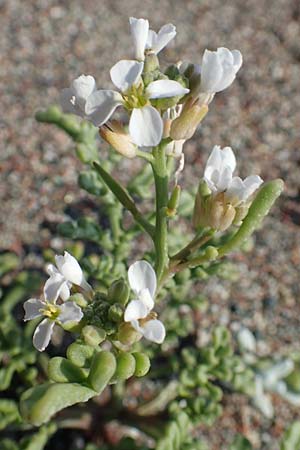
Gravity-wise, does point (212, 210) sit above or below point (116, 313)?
above

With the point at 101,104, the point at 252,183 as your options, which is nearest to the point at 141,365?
the point at 252,183

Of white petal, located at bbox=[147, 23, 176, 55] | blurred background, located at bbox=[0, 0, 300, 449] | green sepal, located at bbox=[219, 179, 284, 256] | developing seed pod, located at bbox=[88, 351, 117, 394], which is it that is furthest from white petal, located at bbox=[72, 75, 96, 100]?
blurred background, located at bbox=[0, 0, 300, 449]

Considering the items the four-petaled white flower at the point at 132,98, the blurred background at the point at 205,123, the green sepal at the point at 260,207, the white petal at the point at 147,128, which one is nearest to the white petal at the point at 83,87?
the four-petaled white flower at the point at 132,98

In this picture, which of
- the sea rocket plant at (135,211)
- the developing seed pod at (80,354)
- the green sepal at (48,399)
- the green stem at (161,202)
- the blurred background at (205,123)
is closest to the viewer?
the green sepal at (48,399)

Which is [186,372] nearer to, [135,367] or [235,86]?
[135,367]

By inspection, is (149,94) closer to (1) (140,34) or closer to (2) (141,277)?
(1) (140,34)

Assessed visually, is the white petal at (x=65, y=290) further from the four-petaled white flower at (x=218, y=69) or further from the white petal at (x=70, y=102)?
the four-petaled white flower at (x=218, y=69)
